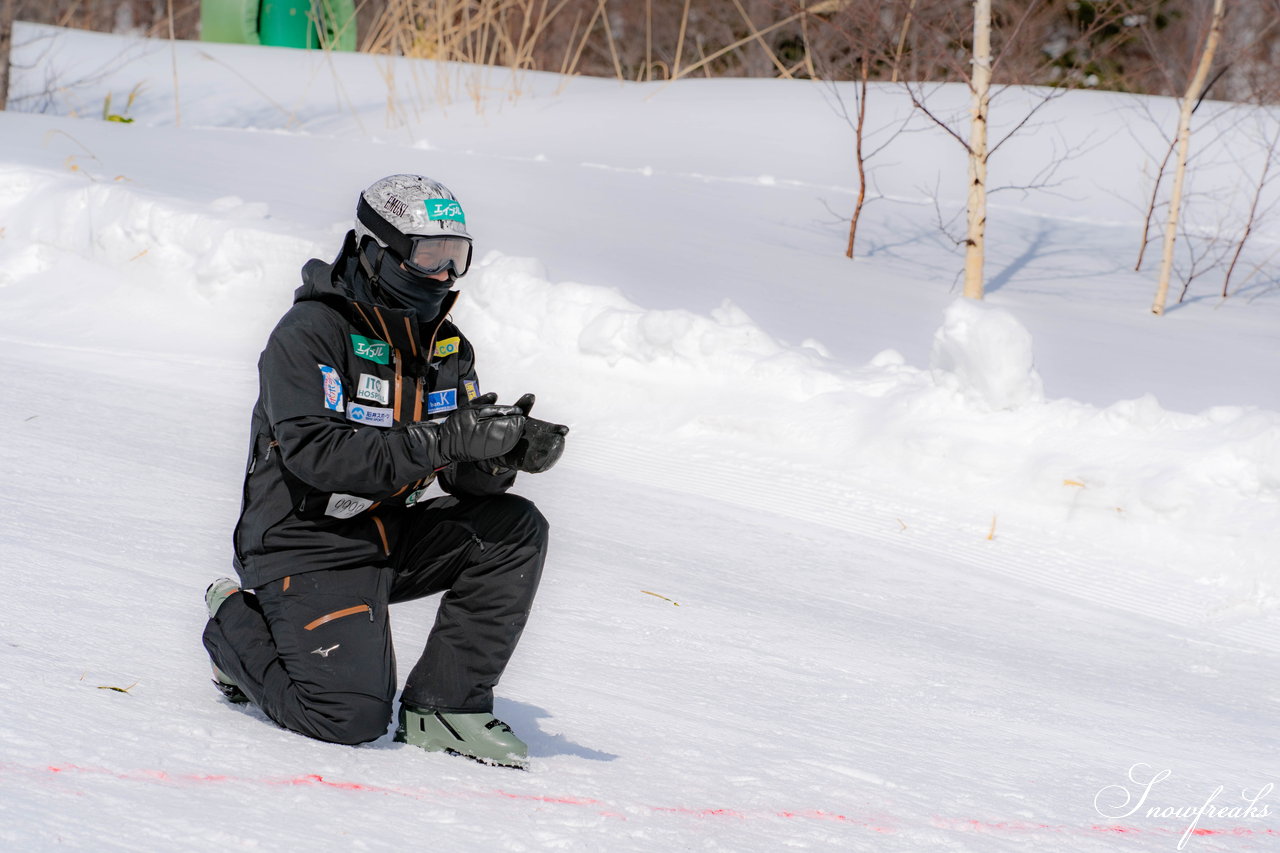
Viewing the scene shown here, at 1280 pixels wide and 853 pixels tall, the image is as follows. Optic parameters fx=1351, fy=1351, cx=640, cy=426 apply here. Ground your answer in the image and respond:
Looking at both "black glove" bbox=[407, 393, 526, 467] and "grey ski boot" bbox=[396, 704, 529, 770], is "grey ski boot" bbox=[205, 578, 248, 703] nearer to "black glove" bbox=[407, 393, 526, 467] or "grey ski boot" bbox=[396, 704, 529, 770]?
"grey ski boot" bbox=[396, 704, 529, 770]

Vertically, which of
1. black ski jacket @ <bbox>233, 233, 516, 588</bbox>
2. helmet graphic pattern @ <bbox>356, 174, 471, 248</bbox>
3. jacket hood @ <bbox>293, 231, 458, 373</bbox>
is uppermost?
helmet graphic pattern @ <bbox>356, 174, 471, 248</bbox>

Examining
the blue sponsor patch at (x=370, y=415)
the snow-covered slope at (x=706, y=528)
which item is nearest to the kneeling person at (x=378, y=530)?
the blue sponsor patch at (x=370, y=415)

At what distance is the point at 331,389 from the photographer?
2715 mm

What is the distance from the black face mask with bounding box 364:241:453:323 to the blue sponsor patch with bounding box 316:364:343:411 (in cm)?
25

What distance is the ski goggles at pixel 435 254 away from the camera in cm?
286

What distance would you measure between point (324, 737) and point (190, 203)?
631 cm

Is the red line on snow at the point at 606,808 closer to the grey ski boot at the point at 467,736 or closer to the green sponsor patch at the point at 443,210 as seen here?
the grey ski boot at the point at 467,736

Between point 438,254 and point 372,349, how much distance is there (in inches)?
10.0

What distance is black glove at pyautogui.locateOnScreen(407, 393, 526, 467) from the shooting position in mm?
2619

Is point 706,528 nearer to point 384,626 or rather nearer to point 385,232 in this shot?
point 384,626

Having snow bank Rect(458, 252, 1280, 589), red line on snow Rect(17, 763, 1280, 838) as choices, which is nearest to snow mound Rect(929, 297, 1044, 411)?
snow bank Rect(458, 252, 1280, 589)

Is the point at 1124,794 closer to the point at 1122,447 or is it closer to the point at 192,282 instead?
the point at 1122,447

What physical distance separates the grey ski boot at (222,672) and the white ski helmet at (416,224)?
33.2 inches

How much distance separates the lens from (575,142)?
45.6 feet
